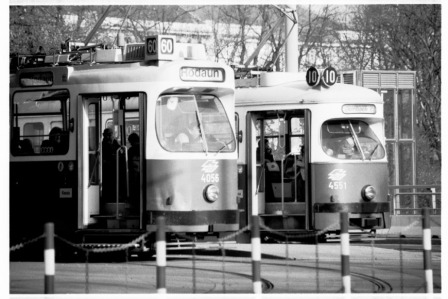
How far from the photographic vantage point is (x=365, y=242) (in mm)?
26656

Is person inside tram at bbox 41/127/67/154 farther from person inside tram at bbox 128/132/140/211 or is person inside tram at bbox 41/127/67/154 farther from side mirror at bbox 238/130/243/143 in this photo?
side mirror at bbox 238/130/243/143

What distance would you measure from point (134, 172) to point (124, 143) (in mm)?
540

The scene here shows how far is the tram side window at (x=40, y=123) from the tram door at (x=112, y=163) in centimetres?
42

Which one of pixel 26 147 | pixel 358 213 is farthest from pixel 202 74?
pixel 358 213

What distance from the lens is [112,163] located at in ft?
68.2

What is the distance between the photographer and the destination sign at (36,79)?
20953 mm

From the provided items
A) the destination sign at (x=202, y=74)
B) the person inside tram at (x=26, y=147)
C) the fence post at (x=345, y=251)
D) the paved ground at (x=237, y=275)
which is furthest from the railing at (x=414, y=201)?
the fence post at (x=345, y=251)

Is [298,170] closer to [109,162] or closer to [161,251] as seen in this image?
[109,162]

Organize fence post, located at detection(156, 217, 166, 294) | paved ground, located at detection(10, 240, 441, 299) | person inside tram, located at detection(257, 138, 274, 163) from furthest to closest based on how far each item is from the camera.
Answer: person inside tram, located at detection(257, 138, 274, 163) < paved ground, located at detection(10, 240, 441, 299) < fence post, located at detection(156, 217, 166, 294)

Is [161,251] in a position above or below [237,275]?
above

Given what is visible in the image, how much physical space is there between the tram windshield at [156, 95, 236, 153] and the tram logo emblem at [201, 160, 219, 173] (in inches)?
7.3

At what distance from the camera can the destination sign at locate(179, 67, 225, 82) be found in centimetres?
2027

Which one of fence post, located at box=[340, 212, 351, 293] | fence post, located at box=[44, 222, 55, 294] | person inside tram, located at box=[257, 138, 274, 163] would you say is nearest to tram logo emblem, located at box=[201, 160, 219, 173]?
person inside tram, located at box=[257, 138, 274, 163]

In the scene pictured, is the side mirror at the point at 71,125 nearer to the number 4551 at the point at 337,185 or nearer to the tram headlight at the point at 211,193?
the tram headlight at the point at 211,193
